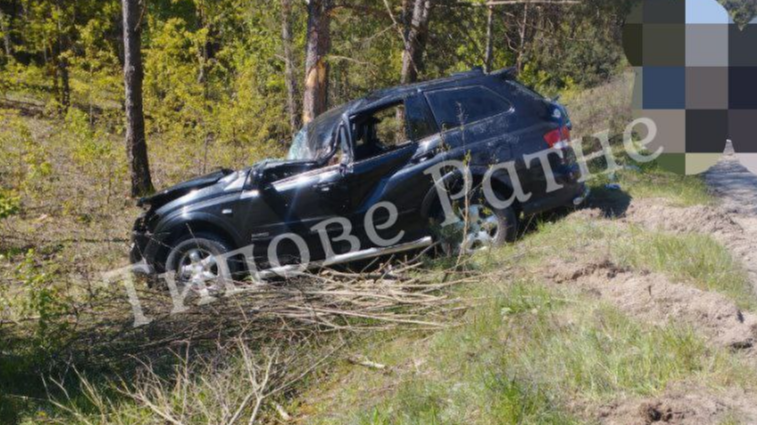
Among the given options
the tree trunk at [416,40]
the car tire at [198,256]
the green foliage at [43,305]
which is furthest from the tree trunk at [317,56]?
the green foliage at [43,305]

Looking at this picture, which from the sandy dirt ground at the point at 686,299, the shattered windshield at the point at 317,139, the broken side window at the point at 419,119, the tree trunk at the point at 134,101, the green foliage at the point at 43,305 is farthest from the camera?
the tree trunk at the point at 134,101

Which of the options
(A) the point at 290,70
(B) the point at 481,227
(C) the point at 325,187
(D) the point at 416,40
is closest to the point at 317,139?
(C) the point at 325,187

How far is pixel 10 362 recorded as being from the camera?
6.44 m

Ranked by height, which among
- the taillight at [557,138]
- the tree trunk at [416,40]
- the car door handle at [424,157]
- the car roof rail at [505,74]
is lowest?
the car door handle at [424,157]

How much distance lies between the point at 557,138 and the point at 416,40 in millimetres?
5735

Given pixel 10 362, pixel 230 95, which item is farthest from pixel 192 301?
pixel 230 95

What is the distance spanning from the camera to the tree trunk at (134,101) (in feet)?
41.9

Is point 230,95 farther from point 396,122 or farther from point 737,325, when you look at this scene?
point 737,325

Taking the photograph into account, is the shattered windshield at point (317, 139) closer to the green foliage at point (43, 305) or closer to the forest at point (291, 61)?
the green foliage at point (43, 305)

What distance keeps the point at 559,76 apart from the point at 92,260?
20194mm

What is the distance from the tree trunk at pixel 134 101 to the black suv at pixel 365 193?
5313mm

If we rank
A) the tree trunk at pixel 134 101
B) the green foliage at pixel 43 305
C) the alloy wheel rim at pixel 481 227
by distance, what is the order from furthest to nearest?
the tree trunk at pixel 134 101, the alloy wheel rim at pixel 481 227, the green foliage at pixel 43 305

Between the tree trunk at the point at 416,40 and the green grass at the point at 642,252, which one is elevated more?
the tree trunk at the point at 416,40

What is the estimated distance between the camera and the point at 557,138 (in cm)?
827
